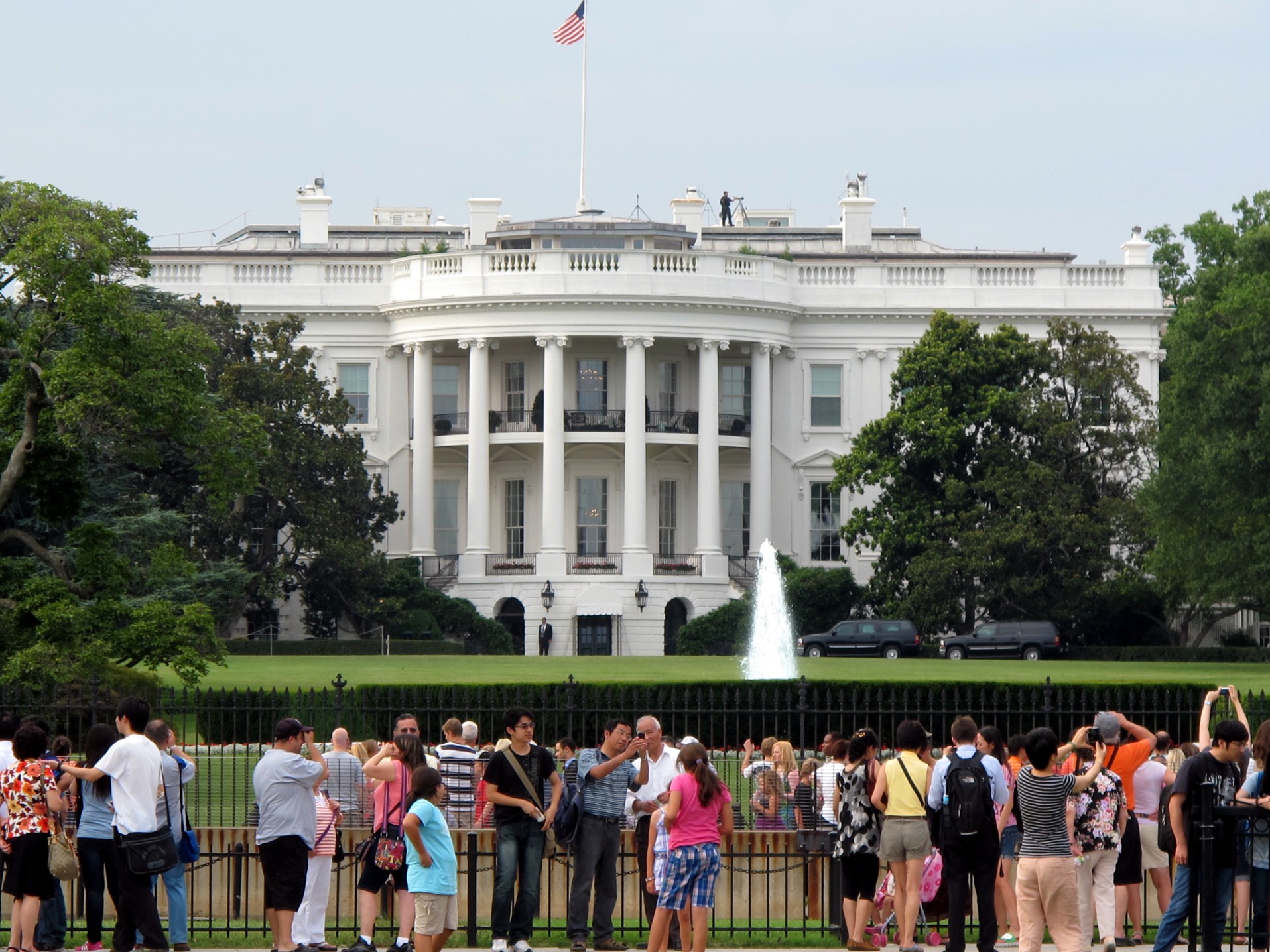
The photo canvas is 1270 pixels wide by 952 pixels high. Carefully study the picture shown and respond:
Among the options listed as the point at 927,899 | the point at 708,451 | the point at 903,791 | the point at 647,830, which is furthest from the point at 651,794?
the point at 708,451

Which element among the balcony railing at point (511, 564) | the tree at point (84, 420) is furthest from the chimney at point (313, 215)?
the tree at point (84, 420)

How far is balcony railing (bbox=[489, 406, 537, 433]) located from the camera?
66.2 meters

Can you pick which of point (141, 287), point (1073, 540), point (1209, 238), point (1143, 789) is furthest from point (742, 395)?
point (1143, 789)

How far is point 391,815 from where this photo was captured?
1606 cm

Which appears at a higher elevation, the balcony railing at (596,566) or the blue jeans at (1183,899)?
the balcony railing at (596,566)

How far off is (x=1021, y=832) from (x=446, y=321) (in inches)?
2029

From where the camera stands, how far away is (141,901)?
1600 cm

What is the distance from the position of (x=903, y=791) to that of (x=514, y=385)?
52.0 meters

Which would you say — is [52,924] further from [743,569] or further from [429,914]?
[743,569]

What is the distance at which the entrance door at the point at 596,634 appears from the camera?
62.9 m

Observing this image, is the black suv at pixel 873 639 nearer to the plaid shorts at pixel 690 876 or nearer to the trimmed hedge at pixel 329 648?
the trimmed hedge at pixel 329 648

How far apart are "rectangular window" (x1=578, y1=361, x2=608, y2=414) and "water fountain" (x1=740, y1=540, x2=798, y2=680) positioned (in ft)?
20.9

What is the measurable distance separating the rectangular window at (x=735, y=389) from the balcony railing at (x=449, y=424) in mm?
Answer: 7501

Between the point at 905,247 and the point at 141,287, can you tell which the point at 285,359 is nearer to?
the point at 141,287
